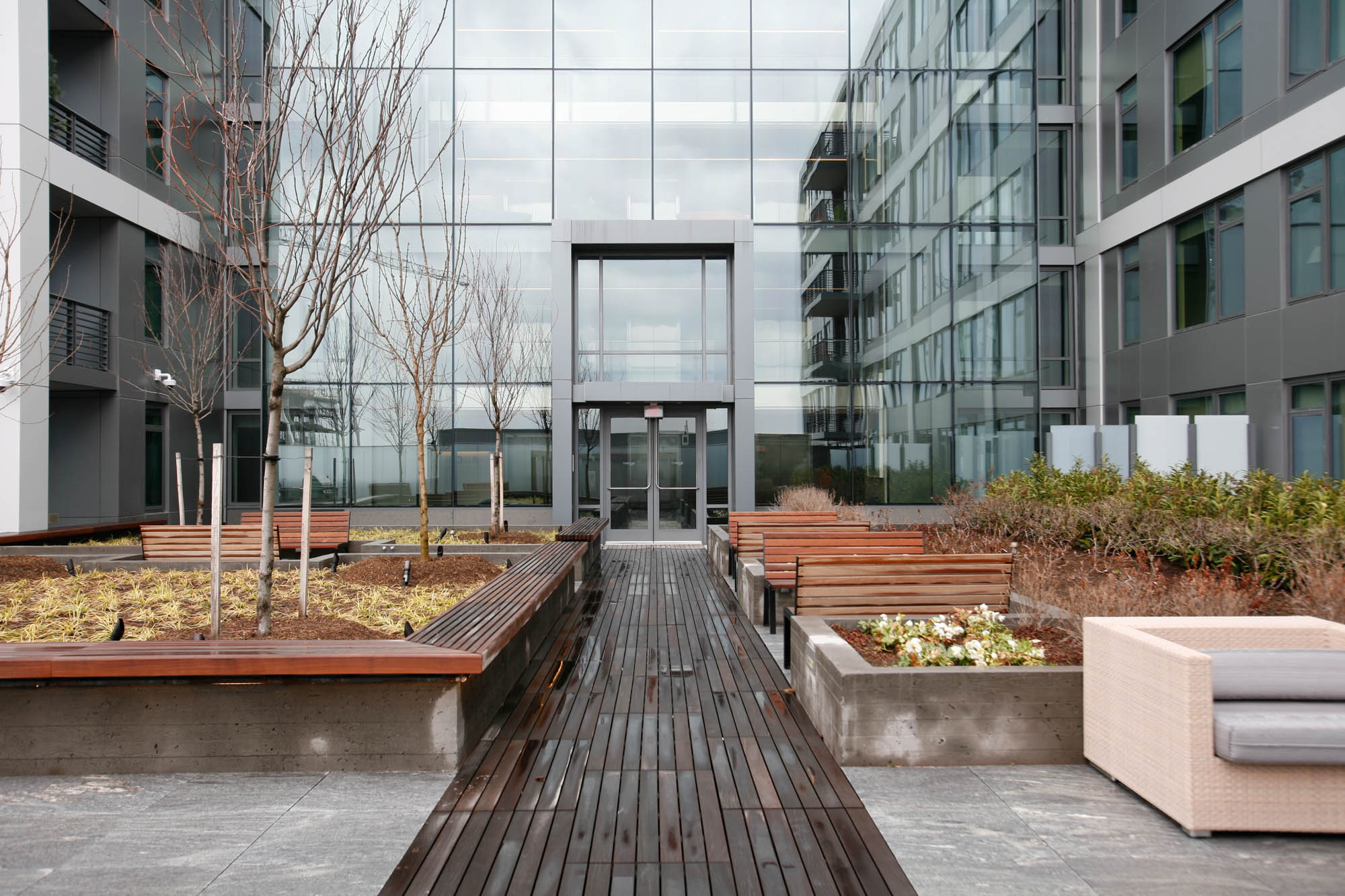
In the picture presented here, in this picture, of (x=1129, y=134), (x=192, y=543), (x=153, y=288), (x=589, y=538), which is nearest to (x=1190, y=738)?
(x=589, y=538)

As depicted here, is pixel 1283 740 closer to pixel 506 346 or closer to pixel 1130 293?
pixel 506 346

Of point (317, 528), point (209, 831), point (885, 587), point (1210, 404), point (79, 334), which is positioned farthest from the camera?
point (79, 334)

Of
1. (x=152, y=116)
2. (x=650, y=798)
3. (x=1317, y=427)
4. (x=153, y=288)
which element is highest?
(x=152, y=116)

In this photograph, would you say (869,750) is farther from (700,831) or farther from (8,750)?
(8,750)

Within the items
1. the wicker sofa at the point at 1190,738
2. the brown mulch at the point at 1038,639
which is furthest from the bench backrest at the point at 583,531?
the wicker sofa at the point at 1190,738

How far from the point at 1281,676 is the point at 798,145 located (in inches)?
618

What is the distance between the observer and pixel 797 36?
686 inches

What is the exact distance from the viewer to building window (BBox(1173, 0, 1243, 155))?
44.4ft

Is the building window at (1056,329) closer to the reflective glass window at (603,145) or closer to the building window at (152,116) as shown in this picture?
the reflective glass window at (603,145)

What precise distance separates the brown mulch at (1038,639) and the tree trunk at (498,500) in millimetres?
8452

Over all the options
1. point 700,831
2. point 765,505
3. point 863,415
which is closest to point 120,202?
point 765,505

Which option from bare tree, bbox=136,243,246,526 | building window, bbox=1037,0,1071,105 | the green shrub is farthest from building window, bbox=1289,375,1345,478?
bare tree, bbox=136,243,246,526

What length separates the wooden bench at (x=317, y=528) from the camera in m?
10.9

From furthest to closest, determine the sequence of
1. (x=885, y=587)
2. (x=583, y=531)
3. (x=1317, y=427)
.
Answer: (x=583, y=531) < (x=1317, y=427) < (x=885, y=587)
